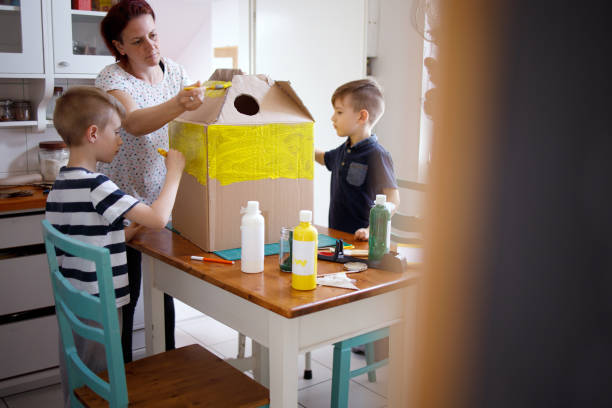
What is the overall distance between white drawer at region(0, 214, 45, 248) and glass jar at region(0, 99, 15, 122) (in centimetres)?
64

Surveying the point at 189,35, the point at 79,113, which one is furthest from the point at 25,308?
the point at 189,35

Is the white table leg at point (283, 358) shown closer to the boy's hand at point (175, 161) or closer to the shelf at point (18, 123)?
the boy's hand at point (175, 161)

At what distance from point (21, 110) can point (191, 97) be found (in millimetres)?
1549

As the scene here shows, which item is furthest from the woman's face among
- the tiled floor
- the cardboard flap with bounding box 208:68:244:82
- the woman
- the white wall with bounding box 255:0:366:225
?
the white wall with bounding box 255:0:366:225

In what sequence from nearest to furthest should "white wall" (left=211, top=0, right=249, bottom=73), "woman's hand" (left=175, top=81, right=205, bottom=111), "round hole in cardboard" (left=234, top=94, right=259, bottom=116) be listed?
1. "woman's hand" (left=175, top=81, right=205, bottom=111)
2. "round hole in cardboard" (left=234, top=94, right=259, bottom=116)
3. "white wall" (left=211, top=0, right=249, bottom=73)

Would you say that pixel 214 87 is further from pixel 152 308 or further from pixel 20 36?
pixel 20 36

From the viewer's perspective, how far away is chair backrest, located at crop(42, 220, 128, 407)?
1.23 meters

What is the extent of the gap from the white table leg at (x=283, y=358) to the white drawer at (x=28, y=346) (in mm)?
1530

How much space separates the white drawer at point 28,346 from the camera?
7.53 feet

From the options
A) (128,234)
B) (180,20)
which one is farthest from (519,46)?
(180,20)

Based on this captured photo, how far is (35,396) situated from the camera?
231 centimetres

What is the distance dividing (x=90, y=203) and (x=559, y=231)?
1512mm

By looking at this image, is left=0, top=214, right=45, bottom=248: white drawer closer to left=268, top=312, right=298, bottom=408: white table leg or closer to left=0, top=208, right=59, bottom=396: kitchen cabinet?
left=0, top=208, right=59, bottom=396: kitchen cabinet

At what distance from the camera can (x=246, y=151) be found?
5.21 ft
